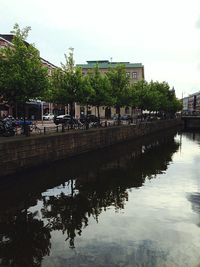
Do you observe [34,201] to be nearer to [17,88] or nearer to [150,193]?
[150,193]

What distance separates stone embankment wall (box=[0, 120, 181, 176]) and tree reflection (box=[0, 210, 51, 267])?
817cm

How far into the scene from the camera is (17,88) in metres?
34.1

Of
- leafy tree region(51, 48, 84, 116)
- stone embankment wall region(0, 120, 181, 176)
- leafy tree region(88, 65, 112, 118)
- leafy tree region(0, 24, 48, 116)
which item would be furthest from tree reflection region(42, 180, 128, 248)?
leafy tree region(88, 65, 112, 118)

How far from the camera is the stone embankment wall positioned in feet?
94.6

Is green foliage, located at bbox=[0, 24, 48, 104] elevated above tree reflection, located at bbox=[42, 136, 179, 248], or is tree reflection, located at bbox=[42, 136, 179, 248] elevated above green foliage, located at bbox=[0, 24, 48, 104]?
green foliage, located at bbox=[0, 24, 48, 104]

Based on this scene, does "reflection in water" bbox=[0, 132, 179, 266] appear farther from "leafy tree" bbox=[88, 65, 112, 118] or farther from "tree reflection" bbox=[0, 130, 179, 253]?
"leafy tree" bbox=[88, 65, 112, 118]

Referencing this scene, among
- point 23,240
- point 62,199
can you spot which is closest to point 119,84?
point 62,199

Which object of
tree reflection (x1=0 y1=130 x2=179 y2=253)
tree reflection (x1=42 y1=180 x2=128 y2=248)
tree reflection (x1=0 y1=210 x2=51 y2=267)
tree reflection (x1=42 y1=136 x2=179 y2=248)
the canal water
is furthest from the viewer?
tree reflection (x1=42 y1=136 x2=179 y2=248)

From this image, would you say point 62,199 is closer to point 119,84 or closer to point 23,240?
point 23,240

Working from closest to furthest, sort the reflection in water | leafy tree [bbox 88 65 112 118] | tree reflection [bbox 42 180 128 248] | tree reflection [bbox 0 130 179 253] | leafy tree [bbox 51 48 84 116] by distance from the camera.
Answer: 1. the reflection in water
2. tree reflection [bbox 0 130 179 253]
3. tree reflection [bbox 42 180 128 248]
4. leafy tree [bbox 51 48 84 116]
5. leafy tree [bbox 88 65 112 118]

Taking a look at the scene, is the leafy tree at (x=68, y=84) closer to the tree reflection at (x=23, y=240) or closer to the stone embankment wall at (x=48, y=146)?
the stone embankment wall at (x=48, y=146)

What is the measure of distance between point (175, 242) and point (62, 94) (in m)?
32.3

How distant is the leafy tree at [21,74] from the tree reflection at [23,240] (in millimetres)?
15864

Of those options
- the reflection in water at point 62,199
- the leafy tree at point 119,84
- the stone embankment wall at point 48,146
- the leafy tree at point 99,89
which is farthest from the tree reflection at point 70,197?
the leafy tree at point 119,84
